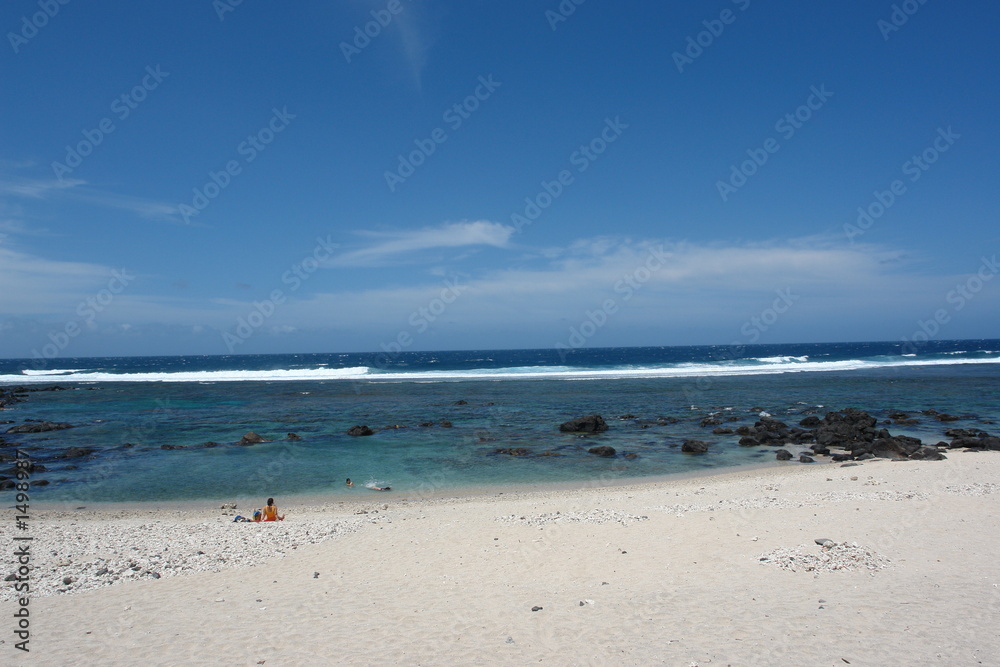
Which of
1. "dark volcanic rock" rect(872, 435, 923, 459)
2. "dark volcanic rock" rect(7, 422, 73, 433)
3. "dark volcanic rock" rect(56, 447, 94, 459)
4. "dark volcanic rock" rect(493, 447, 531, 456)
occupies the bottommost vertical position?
"dark volcanic rock" rect(493, 447, 531, 456)

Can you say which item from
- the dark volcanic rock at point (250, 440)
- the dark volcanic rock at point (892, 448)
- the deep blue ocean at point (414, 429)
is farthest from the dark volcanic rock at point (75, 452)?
the dark volcanic rock at point (892, 448)

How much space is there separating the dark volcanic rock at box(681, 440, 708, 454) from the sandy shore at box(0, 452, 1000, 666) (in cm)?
634

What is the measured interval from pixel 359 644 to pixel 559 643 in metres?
1.98

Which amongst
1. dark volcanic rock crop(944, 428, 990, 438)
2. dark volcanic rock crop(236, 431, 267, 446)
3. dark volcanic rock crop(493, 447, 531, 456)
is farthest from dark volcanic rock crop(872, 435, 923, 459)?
dark volcanic rock crop(236, 431, 267, 446)

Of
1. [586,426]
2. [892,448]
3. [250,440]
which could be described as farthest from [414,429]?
[892,448]

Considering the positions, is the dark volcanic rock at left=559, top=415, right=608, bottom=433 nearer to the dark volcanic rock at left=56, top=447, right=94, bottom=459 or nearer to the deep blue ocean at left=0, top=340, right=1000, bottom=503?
the deep blue ocean at left=0, top=340, right=1000, bottom=503

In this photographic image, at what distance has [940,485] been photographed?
39.3ft

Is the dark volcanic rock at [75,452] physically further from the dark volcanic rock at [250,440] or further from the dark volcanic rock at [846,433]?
the dark volcanic rock at [846,433]

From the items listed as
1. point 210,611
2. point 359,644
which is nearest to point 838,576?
point 359,644

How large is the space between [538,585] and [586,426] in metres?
15.3

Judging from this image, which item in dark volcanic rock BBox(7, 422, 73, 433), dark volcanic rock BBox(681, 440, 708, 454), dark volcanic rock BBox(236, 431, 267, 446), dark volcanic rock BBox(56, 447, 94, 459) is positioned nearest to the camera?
dark volcanic rock BBox(681, 440, 708, 454)

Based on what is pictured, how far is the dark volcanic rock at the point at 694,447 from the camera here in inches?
703

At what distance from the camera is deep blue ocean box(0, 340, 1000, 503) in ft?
49.5

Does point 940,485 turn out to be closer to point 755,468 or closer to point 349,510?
point 755,468
